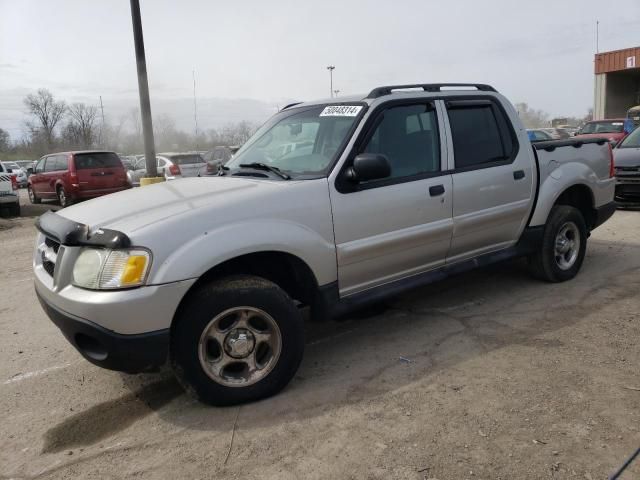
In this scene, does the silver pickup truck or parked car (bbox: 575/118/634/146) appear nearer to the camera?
the silver pickup truck

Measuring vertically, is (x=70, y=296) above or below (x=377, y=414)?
above

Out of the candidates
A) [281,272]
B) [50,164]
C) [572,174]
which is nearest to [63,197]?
[50,164]

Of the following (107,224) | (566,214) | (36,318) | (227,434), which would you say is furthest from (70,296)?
(566,214)

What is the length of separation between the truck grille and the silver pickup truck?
1 centimetres

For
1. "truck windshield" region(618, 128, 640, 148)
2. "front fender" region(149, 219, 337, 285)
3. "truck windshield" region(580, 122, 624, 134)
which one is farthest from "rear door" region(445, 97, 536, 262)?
"truck windshield" region(580, 122, 624, 134)

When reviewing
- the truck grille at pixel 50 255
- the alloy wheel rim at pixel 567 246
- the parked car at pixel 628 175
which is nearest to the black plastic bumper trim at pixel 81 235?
the truck grille at pixel 50 255

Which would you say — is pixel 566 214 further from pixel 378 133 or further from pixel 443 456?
pixel 443 456

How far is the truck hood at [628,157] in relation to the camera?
9.16 meters

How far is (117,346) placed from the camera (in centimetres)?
283

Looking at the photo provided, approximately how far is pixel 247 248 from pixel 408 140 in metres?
1.60

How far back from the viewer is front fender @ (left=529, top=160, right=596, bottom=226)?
16.0 ft

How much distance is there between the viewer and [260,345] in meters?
3.27

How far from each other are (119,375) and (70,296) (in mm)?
1060

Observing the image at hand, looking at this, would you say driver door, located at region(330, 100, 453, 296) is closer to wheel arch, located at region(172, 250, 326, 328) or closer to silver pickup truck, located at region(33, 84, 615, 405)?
silver pickup truck, located at region(33, 84, 615, 405)
